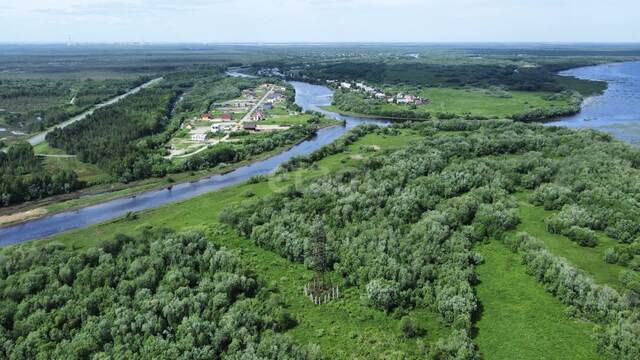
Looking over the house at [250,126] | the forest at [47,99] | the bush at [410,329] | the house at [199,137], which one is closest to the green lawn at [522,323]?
the bush at [410,329]

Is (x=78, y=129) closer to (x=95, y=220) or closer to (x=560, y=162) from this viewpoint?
(x=95, y=220)

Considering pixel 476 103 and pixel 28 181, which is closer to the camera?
pixel 28 181

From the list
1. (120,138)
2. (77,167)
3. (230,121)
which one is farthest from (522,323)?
(230,121)

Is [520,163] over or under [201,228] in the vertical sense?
over

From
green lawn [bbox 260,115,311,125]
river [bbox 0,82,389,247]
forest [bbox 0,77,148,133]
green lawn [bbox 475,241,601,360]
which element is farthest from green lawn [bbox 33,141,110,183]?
green lawn [bbox 475,241,601,360]

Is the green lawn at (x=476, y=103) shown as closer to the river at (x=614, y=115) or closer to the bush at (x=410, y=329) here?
the river at (x=614, y=115)

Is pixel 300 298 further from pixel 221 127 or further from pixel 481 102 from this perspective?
pixel 481 102

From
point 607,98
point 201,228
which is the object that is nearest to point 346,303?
point 201,228
